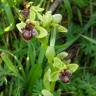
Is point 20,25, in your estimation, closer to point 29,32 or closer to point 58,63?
point 29,32

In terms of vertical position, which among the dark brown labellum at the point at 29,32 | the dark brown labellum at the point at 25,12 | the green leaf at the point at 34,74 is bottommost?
the green leaf at the point at 34,74

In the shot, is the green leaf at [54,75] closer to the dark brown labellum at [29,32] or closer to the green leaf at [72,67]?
the green leaf at [72,67]

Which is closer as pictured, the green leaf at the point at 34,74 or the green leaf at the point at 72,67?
the green leaf at the point at 72,67

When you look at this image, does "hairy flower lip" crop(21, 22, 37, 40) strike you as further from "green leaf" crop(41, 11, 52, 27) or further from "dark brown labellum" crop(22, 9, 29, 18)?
"dark brown labellum" crop(22, 9, 29, 18)

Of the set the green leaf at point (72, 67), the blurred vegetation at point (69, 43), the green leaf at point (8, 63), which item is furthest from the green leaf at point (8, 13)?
the green leaf at point (72, 67)

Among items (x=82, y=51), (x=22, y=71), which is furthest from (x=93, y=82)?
(x=22, y=71)

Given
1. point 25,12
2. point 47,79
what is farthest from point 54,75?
point 25,12

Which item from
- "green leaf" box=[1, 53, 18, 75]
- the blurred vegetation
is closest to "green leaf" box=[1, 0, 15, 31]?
the blurred vegetation

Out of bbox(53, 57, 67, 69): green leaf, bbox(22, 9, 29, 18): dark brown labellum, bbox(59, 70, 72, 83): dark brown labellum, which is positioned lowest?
bbox(59, 70, 72, 83): dark brown labellum
